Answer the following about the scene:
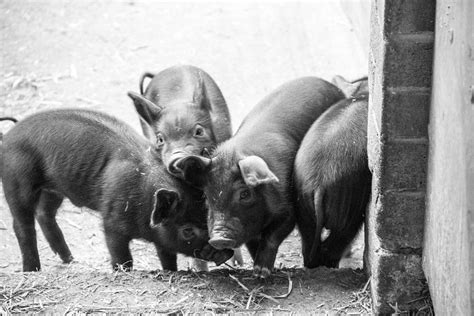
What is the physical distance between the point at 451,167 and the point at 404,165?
68 cm

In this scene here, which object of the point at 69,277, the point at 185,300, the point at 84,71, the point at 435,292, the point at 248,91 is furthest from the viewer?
the point at 84,71

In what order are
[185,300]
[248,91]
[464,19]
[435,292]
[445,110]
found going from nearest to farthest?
[464,19] < [445,110] < [435,292] < [185,300] < [248,91]

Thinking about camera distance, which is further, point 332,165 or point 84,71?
point 84,71

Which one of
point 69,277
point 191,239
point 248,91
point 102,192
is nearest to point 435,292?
point 191,239

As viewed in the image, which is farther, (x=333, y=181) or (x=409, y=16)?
(x=333, y=181)

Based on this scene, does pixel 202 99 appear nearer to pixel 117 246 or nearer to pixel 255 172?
pixel 117 246

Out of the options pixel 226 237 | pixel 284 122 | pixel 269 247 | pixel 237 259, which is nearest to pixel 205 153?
pixel 284 122

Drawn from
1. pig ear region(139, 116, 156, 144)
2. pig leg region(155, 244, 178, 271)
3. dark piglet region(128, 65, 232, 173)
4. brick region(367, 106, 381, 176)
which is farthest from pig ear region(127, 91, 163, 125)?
brick region(367, 106, 381, 176)

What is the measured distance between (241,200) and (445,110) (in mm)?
1661

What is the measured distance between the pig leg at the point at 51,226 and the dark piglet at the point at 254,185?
1523mm

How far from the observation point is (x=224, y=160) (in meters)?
4.83

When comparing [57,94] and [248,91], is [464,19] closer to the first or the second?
[248,91]

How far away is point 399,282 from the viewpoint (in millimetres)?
4164

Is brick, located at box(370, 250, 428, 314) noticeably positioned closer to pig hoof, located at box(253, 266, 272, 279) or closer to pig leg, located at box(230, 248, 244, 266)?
pig hoof, located at box(253, 266, 272, 279)
